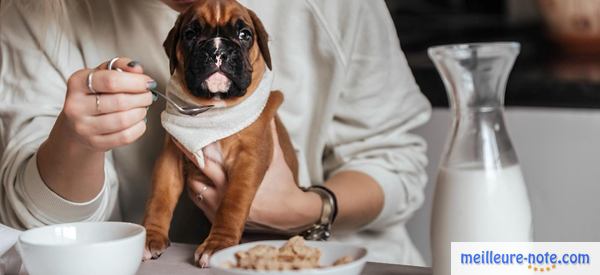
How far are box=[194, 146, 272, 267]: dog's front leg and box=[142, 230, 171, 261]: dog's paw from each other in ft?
0.18

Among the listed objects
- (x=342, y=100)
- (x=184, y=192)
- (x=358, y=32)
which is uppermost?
(x=358, y=32)

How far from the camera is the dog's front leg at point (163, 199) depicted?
1005 millimetres

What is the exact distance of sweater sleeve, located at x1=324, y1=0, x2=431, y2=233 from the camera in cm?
139

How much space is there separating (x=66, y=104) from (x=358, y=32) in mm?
552

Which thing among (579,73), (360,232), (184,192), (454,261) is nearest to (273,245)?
(454,261)

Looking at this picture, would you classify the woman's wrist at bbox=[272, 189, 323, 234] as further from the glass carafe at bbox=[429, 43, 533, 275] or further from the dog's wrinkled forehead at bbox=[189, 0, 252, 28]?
the glass carafe at bbox=[429, 43, 533, 275]

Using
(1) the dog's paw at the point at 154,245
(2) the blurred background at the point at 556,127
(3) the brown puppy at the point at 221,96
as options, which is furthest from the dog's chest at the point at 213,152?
(2) the blurred background at the point at 556,127

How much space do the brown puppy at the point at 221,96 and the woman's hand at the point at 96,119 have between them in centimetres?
7

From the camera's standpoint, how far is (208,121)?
1.02m

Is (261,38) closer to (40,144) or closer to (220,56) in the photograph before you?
(220,56)

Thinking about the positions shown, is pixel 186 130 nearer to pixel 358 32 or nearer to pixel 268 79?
pixel 268 79

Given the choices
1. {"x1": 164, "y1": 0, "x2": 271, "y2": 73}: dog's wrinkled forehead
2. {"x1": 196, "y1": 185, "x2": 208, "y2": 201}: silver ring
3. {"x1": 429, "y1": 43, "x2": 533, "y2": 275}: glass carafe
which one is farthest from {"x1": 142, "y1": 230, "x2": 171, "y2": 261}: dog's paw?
{"x1": 429, "y1": 43, "x2": 533, "y2": 275}: glass carafe

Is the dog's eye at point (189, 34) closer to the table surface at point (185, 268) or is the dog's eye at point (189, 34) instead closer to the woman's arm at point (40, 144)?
the woman's arm at point (40, 144)

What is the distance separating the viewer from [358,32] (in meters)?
1.38
